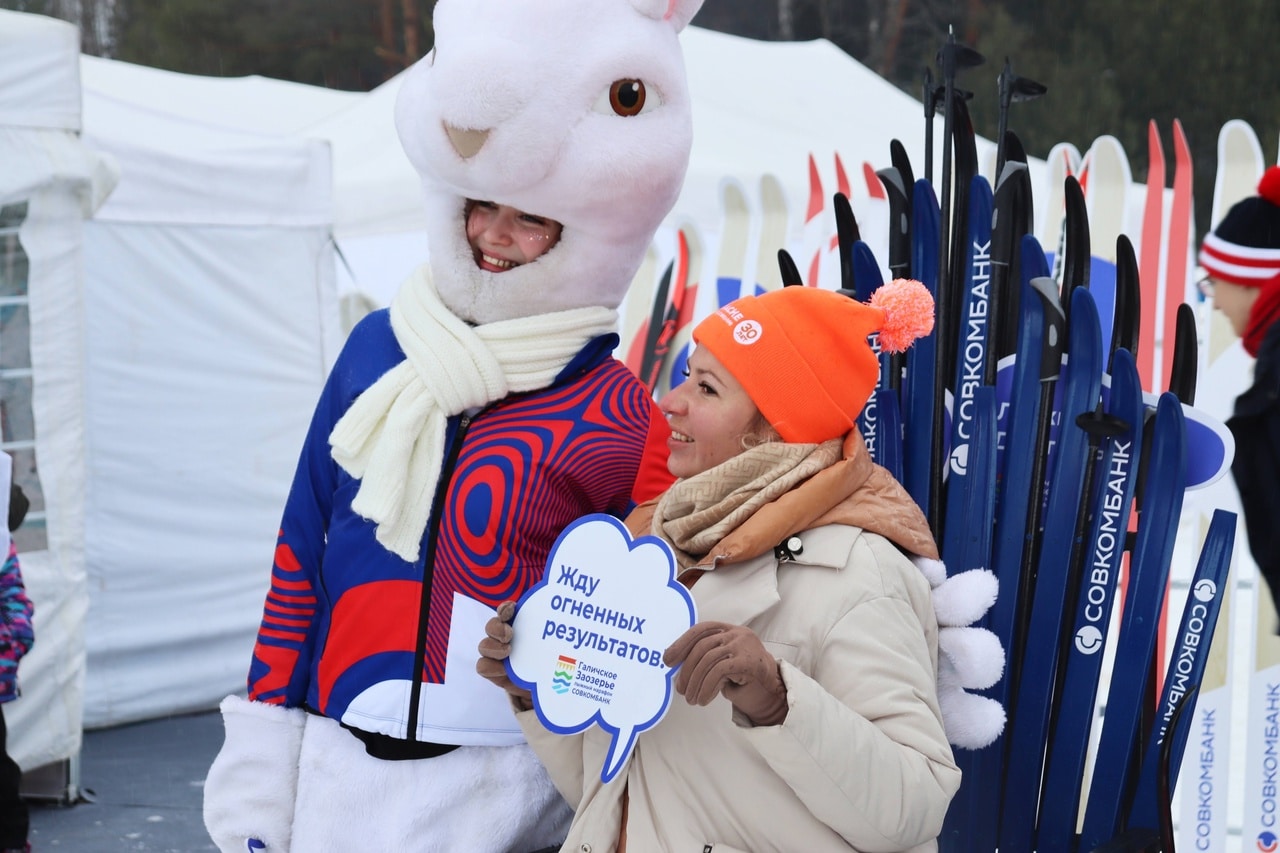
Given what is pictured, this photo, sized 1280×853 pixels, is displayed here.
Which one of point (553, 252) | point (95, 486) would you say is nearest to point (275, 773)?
point (553, 252)

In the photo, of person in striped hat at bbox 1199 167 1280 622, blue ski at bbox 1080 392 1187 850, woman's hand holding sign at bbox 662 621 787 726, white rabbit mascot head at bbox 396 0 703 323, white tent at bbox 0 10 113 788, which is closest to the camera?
woman's hand holding sign at bbox 662 621 787 726

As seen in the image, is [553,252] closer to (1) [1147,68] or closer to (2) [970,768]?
(2) [970,768]

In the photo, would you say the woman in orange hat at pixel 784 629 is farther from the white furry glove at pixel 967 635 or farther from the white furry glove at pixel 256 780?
the white furry glove at pixel 256 780

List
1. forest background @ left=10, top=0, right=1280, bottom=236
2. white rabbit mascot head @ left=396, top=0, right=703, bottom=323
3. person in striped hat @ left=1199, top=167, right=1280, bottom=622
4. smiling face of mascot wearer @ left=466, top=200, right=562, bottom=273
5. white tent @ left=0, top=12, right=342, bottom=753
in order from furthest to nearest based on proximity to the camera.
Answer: forest background @ left=10, top=0, right=1280, bottom=236
white tent @ left=0, top=12, right=342, bottom=753
person in striped hat @ left=1199, top=167, right=1280, bottom=622
smiling face of mascot wearer @ left=466, top=200, right=562, bottom=273
white rabbit mascot head @ left=396, top=0, right=703, bottom=323

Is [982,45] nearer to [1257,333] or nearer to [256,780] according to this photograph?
[1257,333]

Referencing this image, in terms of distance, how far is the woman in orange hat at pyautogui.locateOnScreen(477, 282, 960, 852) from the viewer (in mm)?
1473

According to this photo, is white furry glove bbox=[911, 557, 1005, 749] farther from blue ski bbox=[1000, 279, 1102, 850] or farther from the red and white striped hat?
the red and white striped hat

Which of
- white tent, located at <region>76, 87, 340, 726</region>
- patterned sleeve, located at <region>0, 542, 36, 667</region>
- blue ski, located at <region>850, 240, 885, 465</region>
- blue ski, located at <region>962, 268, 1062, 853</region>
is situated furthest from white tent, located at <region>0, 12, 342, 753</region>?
Answer: blue ski, located at <region>962, 268, 1062, 853</region>

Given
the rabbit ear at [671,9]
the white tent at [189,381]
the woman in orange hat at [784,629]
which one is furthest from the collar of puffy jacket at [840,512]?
the white tent at [189,381]

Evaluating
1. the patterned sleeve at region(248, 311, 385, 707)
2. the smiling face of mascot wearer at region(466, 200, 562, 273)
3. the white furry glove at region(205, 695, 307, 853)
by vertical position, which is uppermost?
the smiling face of mascot wearer at region(466, 200, 562, 273)

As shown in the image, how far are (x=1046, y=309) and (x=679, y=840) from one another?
0.98 metres

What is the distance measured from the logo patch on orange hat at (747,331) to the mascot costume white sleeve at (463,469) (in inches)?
10.3

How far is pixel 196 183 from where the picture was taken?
5.63 m

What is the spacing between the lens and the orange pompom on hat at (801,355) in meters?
1.67
